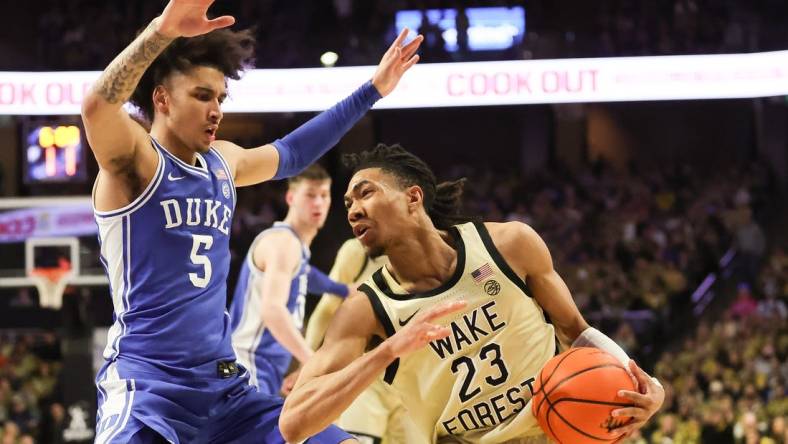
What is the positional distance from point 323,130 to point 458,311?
1153 millimetres

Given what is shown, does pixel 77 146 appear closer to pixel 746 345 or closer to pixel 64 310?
pixel 64 310

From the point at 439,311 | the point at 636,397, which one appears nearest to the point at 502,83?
the point at 636,397

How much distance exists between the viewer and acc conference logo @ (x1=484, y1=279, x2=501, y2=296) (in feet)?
11.9

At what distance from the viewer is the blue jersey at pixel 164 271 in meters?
3.51

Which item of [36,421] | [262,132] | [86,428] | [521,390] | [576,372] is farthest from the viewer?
[262,132]

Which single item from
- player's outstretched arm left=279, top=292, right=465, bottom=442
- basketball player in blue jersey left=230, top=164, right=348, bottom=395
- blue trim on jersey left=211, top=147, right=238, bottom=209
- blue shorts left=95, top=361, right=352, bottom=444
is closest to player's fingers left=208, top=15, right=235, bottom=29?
blue trim on jersey left=211, top=147, right=238, bottom=209

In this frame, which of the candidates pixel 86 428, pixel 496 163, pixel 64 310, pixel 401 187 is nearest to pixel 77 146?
pixel 64 310

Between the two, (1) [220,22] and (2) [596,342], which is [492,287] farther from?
(1) [220,22]

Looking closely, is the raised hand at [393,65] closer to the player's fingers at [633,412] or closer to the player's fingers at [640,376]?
the player's fingers at [640,376]

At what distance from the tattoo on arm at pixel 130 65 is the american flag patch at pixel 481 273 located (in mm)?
1190

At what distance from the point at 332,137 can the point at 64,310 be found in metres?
7.27

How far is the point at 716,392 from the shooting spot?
10.7 meters

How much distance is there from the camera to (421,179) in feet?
12.3

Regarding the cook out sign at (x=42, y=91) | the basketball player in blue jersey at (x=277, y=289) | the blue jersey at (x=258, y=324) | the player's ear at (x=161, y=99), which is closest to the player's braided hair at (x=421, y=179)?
the player's ear at (x=161, y=99)
